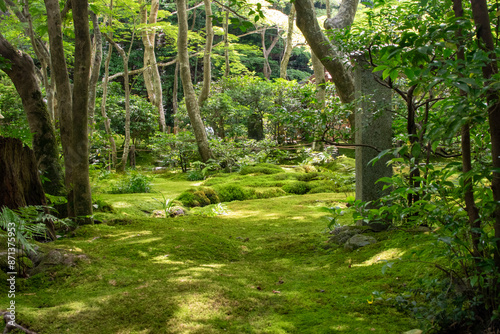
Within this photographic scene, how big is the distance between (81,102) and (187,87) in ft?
22.7

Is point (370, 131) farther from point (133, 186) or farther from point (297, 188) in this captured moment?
point (133, 186)

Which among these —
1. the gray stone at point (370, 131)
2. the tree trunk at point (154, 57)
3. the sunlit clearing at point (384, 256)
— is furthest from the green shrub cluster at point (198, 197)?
the tree trunk at point (154, 57)

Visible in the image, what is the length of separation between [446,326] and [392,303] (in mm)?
435

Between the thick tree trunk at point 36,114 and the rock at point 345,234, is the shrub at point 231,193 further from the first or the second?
the rock at point 345,234

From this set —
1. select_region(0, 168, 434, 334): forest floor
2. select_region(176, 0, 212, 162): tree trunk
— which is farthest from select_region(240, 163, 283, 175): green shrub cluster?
select_region(0, 168, 434, 334): forest floor

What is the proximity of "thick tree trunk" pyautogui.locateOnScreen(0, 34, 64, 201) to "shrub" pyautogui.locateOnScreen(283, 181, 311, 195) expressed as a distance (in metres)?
4.77

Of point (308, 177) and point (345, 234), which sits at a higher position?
point (308, 177)

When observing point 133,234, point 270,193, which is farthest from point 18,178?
point 270,193

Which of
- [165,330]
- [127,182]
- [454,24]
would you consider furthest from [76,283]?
[127,182]

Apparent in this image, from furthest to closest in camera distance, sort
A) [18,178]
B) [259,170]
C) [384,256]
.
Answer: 1. [259,170]
2. [18,178]
3. [384,256]

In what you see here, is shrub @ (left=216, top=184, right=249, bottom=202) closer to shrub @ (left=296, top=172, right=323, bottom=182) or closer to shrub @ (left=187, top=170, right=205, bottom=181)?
shrub @ (left=296, top=172, right=323, bottom=182)

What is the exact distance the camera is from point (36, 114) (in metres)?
4.38

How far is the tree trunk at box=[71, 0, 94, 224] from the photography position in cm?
368

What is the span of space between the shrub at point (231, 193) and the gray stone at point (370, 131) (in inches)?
156
